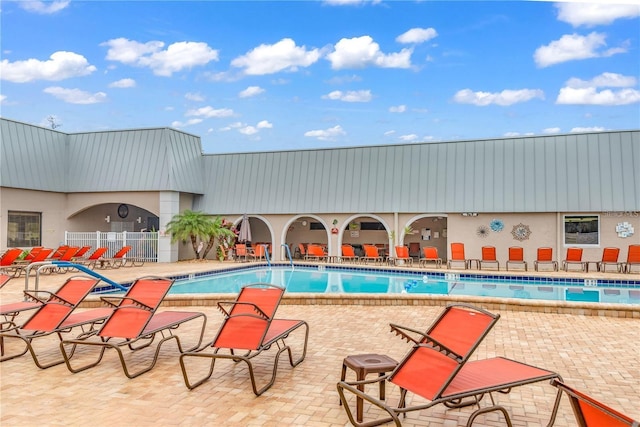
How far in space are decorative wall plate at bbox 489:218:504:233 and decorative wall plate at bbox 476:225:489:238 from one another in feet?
0.74

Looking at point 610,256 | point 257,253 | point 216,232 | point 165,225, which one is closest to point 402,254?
point 257,253

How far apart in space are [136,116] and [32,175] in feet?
182

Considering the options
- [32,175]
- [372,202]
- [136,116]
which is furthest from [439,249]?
[136,116]

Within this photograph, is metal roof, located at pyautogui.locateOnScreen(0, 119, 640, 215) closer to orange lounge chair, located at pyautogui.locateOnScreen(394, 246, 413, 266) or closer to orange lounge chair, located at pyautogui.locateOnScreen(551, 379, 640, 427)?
orange lounge chair, located at pyautogui.locateOnScreen(394, 246, 413, 266)

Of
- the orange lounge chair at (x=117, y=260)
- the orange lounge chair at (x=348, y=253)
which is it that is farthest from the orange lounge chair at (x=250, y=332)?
the orange lounge chair at (x=348, y=253)

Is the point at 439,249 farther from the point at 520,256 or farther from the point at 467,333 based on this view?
the point at 467,333

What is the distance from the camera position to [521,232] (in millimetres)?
17766

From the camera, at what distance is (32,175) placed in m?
19.0

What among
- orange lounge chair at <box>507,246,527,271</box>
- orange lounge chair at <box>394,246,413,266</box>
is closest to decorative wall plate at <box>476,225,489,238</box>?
orange lounge chair at <box>507,246,527,271</box>

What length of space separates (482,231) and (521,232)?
53.3 inches

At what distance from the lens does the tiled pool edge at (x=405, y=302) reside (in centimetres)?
848

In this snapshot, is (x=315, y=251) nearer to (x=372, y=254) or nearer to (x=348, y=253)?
(x=348, y=253)

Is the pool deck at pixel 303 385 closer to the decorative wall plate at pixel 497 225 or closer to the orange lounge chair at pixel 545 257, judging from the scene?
the orange lounge chair at pixel 545 257

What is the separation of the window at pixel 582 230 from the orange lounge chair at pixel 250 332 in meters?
14.9
